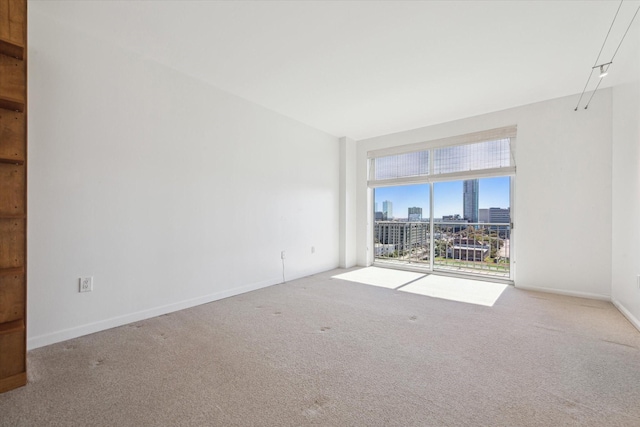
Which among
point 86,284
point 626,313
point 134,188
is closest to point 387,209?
point 626,313

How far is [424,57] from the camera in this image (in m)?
2.53

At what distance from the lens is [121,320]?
2.37 meters

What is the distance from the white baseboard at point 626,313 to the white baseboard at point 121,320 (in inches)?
149

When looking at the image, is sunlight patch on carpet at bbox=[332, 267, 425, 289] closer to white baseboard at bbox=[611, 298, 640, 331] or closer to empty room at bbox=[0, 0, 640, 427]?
empty room at bbox=[0, 0, 640, 427]

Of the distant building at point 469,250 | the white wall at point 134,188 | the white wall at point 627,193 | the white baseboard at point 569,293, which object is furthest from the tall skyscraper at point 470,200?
the white wall at point 134,188

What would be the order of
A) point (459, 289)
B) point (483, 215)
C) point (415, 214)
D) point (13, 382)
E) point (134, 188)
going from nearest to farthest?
point (13, 382), point (134, 188), point (459, 289), point (483, 215), point (415, 214)

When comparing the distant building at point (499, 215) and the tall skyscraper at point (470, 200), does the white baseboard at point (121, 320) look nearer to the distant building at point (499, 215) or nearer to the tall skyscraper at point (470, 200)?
the tall skyscraper at point (470, 200)

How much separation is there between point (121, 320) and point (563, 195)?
4.99 meters

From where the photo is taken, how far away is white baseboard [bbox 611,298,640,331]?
233 cm

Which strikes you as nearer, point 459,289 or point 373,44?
point 373,44

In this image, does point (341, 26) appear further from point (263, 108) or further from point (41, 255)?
point (41, 255)

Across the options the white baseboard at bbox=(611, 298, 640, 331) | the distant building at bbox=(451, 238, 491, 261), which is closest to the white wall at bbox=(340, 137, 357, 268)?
the distant building at bbox=(451, 238, 491, 261)

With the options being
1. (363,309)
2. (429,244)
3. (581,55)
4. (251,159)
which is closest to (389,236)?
(429,244)

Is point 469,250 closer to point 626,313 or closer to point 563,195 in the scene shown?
point 563,195
